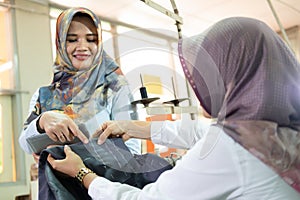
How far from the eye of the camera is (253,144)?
0.66 meters

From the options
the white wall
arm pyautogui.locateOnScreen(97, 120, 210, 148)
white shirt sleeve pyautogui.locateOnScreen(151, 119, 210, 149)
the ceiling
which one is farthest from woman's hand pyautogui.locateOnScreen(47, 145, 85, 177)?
the white wall

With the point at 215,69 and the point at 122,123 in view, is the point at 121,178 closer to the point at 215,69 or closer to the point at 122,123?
the point at 122,123

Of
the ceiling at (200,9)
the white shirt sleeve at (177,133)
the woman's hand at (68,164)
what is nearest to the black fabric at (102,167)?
the woman's hand at (68,164)

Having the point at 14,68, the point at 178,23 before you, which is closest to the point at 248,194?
the point at 178,23

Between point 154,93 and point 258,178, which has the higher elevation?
point 154,93

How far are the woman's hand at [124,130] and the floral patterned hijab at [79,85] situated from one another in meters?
0.07

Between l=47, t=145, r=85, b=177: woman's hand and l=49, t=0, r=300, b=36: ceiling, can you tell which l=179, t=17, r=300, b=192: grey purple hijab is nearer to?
l=47, t=145, r=85, b=177: woman's hand

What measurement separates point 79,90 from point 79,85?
0.02 meters

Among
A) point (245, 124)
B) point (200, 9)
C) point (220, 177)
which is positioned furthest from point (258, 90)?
point (200, 9)

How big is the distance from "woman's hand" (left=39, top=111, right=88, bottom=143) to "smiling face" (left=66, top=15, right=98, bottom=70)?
25 cm

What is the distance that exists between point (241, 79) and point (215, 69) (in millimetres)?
66

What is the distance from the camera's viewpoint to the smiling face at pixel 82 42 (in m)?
1.13

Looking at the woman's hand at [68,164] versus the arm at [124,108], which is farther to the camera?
the arm at [124,108]

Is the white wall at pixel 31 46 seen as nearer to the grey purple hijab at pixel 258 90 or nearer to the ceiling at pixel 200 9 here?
the ceiling at pixel 200 9
